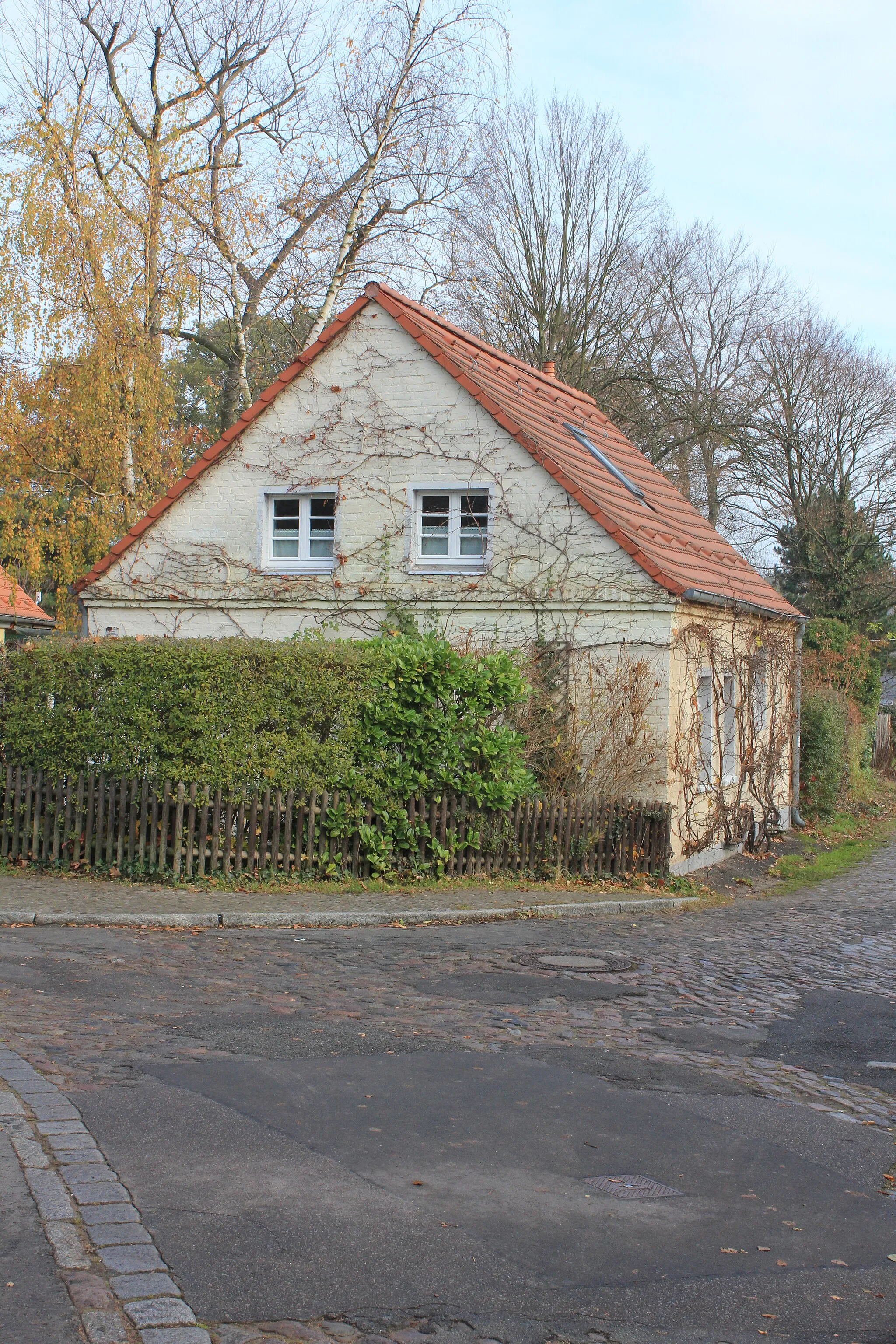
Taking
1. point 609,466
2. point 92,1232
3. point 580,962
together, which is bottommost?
point 580,962

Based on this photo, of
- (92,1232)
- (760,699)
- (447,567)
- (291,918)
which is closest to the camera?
(92,1232)

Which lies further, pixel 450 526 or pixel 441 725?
pixel 450 526

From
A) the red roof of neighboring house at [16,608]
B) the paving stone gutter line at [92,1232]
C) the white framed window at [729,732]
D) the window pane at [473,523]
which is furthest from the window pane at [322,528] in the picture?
the red roof of neighboring house at [16,608]

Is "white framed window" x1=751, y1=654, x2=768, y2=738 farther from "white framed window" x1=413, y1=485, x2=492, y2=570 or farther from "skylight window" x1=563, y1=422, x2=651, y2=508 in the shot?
"white framed window" x1=413, y1=485, x2=492, y2=570

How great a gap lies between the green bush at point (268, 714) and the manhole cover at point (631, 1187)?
8.27 metres

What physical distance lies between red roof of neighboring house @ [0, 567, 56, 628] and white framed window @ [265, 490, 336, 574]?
647 inches

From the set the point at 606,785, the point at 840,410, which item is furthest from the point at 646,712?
the point at 840,410

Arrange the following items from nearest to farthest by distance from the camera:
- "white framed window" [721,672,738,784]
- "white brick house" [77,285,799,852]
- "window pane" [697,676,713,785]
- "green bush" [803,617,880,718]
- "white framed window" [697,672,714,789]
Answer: "white brick house" [77,285,799,852] → "white framed window" [697,672,714,789] → "window pane" [697,676,713,785] → "white framed window" [721,672,738,784] → "green bush" [803,617,880,718]

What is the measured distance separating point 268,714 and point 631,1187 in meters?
8.54

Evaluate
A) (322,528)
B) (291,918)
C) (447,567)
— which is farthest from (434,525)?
(291,918)

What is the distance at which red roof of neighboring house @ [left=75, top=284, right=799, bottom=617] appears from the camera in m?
16.2

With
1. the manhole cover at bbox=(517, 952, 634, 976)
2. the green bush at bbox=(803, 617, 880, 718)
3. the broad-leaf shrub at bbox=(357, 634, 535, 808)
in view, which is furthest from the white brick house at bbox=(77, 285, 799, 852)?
the green bush at bbox=(803, 617, 880, 718)

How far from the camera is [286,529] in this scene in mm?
18125

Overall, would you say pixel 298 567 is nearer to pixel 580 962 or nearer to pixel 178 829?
pixel 178 829
